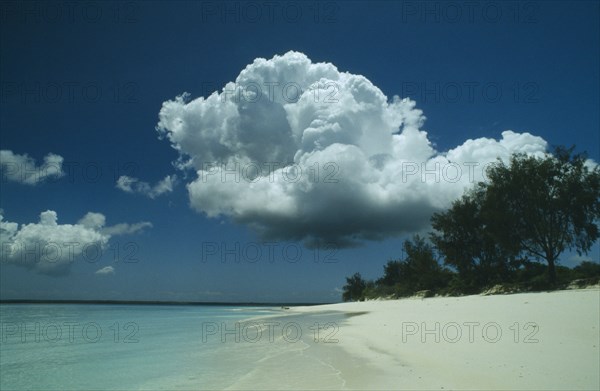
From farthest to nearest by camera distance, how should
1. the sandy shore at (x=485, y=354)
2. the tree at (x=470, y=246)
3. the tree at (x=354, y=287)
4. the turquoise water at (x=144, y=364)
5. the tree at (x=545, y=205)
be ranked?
1. the tree at (x=354, y=287)
2. the tree at (x=470, y=246)
3. the tree at (x=545, y=205)
4. the turquoise water at (x=144, y=364)
5. the sandy shore at (x=485, y=354)

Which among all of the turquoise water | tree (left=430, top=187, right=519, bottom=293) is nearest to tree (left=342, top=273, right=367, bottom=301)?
tree (left=430, top=187, right=519, bottom=293)

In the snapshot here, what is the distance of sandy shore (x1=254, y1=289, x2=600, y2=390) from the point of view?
7.59 meters

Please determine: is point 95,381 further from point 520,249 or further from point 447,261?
point 447,261

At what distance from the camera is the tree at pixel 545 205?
114 ft

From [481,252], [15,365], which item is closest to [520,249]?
[481,252]

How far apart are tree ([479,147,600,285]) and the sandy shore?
23.7 meters

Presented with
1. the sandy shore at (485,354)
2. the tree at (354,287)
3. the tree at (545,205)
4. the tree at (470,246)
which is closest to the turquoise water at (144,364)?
the sandy shore at (485,354)

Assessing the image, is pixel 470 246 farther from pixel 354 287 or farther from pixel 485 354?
pixel 354 287

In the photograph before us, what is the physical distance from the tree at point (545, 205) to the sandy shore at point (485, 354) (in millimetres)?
23673

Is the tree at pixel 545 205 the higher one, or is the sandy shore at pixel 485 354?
the tree at pixel 545 205

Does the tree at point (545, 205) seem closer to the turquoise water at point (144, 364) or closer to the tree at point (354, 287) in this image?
the turquoise water at point (144, 364)

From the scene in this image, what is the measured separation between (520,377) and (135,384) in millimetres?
9421

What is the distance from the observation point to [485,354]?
9.80 m

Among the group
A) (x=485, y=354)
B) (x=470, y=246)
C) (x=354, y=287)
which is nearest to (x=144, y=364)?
(x=485, y=354)
